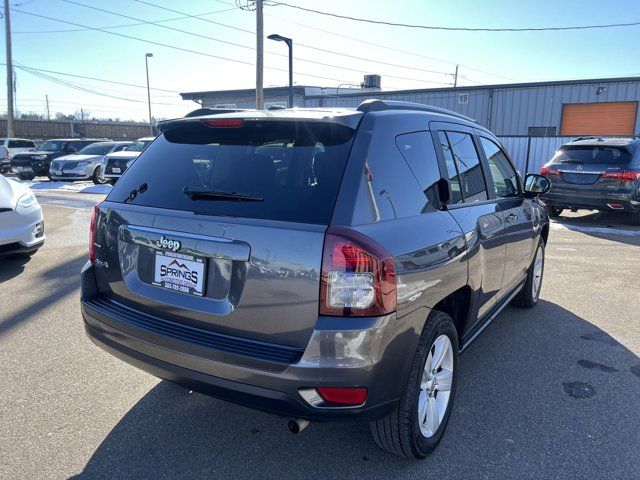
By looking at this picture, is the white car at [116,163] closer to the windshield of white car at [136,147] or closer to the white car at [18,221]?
the windshield of white car at [136,147]

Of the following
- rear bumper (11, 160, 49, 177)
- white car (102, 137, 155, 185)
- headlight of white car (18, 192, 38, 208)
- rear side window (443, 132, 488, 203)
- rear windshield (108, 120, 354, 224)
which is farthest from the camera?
rear bumper (11, 160, 49, 177)

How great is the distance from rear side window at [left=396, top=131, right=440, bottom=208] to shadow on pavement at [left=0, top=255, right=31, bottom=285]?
5.06m

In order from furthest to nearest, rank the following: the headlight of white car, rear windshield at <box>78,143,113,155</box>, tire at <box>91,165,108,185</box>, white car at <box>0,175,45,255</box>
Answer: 1. rear windshield at <box>78,143,113,155</box>
2. tire at <box>91,165,108,185</box>
3. the headlight of white car
4. white car at <box>0,175,45,255</box>

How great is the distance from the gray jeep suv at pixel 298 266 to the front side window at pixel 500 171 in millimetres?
1016

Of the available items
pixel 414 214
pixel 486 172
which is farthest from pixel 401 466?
Result: pixel 486 172

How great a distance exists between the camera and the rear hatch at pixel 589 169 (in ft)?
31.0

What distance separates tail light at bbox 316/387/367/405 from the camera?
2043 mm

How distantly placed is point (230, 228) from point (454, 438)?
179 cm

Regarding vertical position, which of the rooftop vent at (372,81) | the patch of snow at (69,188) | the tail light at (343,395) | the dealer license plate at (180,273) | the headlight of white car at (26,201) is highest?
the rooftop vent at (372,81)

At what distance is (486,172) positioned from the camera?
3.67 metres

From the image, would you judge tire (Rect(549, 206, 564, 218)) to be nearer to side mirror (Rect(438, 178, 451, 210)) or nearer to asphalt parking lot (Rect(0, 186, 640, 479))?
asphalt parking lot (Rect(0, 186, 640, 479))

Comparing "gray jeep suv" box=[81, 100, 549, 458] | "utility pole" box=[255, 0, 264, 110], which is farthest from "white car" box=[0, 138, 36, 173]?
"gray jeep suv" box=[81, 100, 549, 458]

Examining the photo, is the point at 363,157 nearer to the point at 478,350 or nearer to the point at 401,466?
the point at 401,466

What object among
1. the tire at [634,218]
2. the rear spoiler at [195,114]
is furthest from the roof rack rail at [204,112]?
the tire at [634,218]
